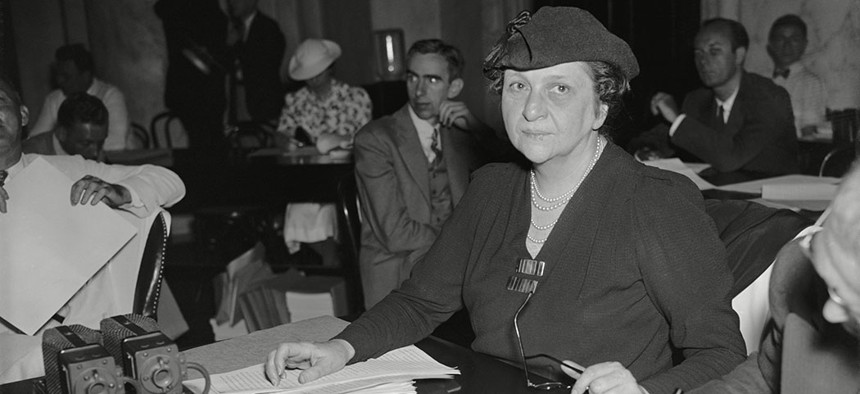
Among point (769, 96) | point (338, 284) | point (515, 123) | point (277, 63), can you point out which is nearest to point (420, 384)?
point (515, 123)

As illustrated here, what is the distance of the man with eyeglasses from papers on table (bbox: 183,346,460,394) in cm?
44

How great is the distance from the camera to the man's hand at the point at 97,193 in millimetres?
2248

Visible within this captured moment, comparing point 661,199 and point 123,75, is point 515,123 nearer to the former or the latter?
point 661,199

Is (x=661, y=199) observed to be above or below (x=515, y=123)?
below

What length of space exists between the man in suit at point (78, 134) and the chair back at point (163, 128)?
3.69 m

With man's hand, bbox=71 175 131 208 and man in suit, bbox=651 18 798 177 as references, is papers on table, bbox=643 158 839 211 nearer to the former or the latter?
man in suit, bbox=651 18 798 177

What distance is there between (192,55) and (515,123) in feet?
22.9

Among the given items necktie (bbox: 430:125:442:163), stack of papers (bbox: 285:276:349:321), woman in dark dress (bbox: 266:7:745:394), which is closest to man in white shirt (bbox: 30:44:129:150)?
stack of papers (bbox: 285:276:349:321)

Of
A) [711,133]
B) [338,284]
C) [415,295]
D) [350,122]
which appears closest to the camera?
[415,295]

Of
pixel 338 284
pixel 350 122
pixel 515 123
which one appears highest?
pixel 515 123

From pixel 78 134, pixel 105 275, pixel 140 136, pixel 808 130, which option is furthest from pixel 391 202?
pixel 140 136

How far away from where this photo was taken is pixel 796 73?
6.41 meters

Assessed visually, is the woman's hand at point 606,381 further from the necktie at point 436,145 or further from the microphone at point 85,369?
the necktie at point 436,145

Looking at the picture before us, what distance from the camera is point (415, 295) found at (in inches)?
68.2
